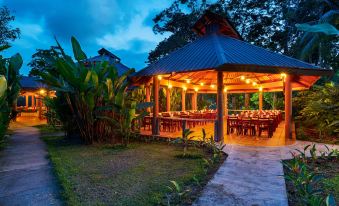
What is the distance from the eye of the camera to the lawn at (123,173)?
395 centimetres

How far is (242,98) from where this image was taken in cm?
2614

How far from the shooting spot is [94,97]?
8.43 m

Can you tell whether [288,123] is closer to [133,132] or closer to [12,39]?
[133,132]

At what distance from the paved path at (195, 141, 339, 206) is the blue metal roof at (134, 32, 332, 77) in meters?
2.68

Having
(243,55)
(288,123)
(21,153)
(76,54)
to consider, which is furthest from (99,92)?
(288,123)

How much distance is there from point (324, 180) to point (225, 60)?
440cm

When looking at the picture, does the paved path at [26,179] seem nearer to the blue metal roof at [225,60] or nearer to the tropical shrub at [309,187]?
the tropical shrub at [309,187]

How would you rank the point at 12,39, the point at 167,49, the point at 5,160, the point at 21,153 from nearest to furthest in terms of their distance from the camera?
the point at 5,160 < the point at 21,153 < the point at 12,39 < the point at 167,49

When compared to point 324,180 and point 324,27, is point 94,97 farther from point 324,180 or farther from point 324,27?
point 324,27

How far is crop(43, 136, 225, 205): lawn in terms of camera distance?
395 cm

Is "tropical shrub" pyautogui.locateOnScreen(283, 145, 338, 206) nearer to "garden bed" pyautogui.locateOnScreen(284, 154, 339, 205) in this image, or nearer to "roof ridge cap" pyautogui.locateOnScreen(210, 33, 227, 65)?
"garden bed" pyautogui.locateOnScreen(284, 154, 339, 205)

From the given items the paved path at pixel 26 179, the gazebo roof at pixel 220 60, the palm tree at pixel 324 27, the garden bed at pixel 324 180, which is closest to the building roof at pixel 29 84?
the gazebo roof at pixel 220 60

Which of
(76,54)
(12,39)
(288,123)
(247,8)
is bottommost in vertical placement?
(288,123)

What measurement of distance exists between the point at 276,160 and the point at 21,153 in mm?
7087
